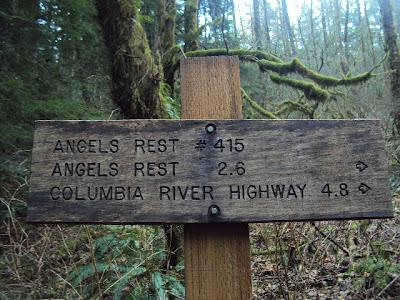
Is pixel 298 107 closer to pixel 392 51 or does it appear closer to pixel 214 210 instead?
pixel 392 51

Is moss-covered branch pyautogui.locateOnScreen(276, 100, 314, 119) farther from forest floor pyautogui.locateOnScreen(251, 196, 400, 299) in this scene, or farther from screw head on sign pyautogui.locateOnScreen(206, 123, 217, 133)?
screw head on sign pyautogui.locateOnScreen(206, 123, 217, 133)

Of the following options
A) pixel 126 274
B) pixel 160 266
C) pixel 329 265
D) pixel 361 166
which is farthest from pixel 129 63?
pixel 361 166

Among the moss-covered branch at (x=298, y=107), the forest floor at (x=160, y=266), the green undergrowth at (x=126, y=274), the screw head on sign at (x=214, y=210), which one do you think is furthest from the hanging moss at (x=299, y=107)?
the screw head on sign at (x=214, y=210)

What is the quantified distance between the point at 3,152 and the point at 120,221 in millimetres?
4134

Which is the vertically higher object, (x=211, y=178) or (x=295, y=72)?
(x=295, y=72)

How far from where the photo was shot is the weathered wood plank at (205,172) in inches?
72.5

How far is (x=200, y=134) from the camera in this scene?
76.0 inches

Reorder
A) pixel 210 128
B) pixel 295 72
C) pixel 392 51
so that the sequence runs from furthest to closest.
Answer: pixel 392 51 < pixel 295 72 < pixel 210 128

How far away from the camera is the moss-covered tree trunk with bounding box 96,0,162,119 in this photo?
513 cm

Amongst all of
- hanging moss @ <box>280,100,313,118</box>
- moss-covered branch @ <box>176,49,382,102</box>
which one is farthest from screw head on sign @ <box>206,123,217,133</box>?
moss-covered branch @ <box>176,49,382,102</box>

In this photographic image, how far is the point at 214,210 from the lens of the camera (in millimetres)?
1829

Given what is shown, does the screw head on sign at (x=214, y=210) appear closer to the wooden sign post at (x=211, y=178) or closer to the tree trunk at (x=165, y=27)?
the wooden sign post at (x=211, y=178)

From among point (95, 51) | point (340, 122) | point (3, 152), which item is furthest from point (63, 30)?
point (340, 122)

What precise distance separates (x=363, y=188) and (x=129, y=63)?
396 cm
